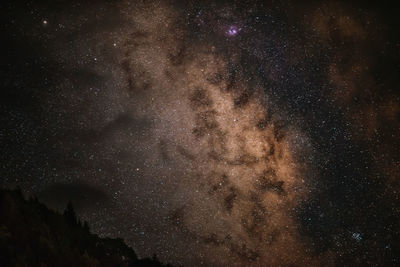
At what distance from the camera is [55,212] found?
4209 centimetres

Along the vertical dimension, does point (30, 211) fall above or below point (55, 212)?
below

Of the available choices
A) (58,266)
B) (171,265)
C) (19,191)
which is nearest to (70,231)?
(19,191)

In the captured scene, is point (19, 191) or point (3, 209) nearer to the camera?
point (3, 209)

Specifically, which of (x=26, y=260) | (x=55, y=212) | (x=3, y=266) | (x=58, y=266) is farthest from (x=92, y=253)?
(x=3, y=266)

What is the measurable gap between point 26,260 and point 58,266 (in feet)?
12.3

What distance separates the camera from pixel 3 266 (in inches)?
941

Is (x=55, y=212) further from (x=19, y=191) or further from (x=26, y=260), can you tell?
(x=26, y=260)

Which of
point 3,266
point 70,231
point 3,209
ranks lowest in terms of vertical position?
point 3,266

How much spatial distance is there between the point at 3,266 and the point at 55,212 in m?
18.7

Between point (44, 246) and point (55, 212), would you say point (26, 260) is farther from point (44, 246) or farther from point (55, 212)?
point (55, 212)

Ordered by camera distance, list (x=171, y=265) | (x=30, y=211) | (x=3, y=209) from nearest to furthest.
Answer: (x=3, y=209) < (x=30, y=211) < (x=171, y=265)

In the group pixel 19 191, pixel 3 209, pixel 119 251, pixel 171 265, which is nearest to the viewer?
pixel 3 209

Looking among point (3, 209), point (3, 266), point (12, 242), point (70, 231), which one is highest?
point (70, 231)

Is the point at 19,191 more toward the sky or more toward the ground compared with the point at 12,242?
more toward the sky
